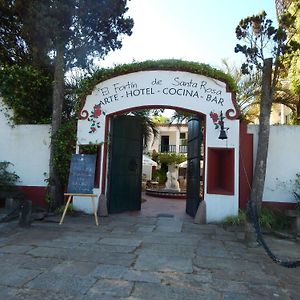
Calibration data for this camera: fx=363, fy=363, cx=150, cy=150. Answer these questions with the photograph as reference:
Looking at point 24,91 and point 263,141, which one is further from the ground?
point 24,91

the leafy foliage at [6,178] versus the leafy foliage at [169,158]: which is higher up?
the leafy foliage at [169,158]

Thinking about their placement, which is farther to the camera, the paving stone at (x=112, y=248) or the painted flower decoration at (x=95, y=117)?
the painted flower decoration at (x=95, y=117)

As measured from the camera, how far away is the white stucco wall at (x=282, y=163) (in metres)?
8.50

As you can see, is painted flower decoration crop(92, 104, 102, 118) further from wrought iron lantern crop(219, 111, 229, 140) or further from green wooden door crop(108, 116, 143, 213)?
wrought iron lantern crop(219, 111, 229, 140)

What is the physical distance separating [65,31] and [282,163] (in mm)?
6256

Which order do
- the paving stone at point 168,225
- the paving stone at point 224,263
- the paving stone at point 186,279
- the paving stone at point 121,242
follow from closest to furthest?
the paving stone at point 186,279 → the paving stone at point 224,263 → the paving stone at point 121,242 → the paving stone at point 168,225

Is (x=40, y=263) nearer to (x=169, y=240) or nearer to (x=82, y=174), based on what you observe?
(x=169, y=240)

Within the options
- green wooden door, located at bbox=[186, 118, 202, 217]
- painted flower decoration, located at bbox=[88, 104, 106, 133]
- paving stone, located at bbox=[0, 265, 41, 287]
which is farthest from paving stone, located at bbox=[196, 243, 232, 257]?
painted flower decoration, located at bbox=[88, 104, 106, 133]

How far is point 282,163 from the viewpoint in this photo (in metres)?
8.55

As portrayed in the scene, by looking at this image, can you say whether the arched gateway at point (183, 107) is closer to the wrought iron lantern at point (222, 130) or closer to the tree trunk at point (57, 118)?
the wrought iron lantern at point (222, 130)

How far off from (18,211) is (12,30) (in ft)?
20.0

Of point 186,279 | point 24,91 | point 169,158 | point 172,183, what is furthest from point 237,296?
point 169,158

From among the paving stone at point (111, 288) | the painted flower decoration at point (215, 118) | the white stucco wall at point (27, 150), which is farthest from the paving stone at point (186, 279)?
the white stucco wall at point (27, 150)

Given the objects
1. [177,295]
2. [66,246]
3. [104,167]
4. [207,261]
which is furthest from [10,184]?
[177,295]
